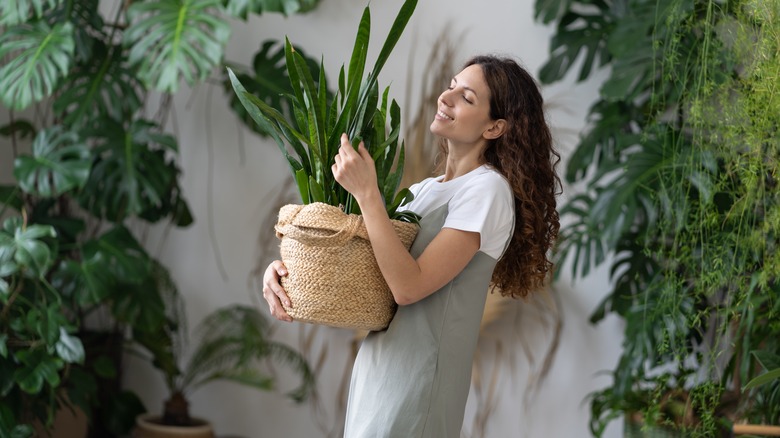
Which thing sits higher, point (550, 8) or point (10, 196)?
point (550, 8)

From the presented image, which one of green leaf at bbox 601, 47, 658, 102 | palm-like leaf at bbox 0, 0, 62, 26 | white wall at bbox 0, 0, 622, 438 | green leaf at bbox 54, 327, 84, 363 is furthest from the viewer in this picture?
white wall at bbox 0, 0, 622, 438

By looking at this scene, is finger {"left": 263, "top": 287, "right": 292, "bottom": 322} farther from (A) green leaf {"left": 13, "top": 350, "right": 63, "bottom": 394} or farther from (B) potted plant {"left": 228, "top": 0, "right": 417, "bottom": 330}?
(A) green leaf {"left": 13, "top": 350, "right": 63, "bottom": 394}

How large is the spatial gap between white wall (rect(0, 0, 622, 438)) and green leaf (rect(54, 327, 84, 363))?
1061 mm

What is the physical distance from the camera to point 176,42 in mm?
3340

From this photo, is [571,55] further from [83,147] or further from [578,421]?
[83,147]

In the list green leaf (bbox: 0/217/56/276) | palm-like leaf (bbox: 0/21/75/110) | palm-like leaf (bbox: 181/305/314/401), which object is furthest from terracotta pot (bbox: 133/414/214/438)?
palm-like leaf (bbox: 0/21/75/110)

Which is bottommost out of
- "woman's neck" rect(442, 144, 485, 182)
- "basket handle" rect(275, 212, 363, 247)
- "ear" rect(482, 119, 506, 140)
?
"basket handle" rect(275, 212, 363, 247)

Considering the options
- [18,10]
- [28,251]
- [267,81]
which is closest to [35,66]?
[18,10]

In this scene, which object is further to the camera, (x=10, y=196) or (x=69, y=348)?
(x=10, y=196)

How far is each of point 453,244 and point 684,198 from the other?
1127 millimetres

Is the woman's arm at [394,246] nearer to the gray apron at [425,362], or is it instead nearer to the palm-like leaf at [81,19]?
the gray apron at [425,362]

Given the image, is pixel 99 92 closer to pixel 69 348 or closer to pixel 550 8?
pixel 69 348

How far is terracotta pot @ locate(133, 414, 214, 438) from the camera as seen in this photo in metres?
3.83

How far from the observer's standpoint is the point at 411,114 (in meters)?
3.92
